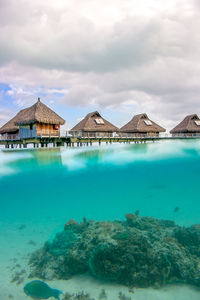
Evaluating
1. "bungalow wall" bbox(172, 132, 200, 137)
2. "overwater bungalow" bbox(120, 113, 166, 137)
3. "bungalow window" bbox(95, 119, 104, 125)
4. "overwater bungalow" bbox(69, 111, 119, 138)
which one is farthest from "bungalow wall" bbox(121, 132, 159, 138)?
"bungalow window" bbox(95, 119, 104, 125)

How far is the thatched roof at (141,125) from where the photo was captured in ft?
97.2

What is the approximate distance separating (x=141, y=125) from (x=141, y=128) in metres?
0.80

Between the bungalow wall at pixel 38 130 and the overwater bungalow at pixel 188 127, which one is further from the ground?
the overwater bungalow at pixel 188 127

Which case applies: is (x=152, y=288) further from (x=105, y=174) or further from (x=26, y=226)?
(x=105, y=174)

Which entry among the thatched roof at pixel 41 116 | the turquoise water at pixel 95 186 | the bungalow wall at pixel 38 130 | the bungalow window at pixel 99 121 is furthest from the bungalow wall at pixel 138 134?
the bungalow wall at pixel 38 130

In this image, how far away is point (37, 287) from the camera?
3.69 m

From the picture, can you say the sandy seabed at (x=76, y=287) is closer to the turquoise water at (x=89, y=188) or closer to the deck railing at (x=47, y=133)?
the turquoise water at (x=89, y=188)

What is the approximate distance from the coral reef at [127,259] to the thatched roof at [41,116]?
1505 centimetres

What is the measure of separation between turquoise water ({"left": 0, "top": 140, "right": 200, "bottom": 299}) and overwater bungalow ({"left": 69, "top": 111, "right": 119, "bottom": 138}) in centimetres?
428

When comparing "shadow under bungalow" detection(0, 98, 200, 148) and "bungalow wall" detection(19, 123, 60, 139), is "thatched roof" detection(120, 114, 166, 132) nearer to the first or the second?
"shadow under bungalow" detection(0, 98, 200, 148)

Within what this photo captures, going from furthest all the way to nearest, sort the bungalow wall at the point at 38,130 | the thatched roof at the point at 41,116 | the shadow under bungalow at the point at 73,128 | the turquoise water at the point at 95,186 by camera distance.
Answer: the shadow under bungalow at the point at 73,128
the bungalow wall at the point at 38,130
the thatched roof at the point at 41,116
the turquoise water at the point at 95,186

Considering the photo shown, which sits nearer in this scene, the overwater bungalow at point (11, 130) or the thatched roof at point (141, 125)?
the overwater bungalow at point (11, 130)

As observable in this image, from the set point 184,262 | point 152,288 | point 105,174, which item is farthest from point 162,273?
point 105,174

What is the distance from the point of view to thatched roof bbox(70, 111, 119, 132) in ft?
83.3
